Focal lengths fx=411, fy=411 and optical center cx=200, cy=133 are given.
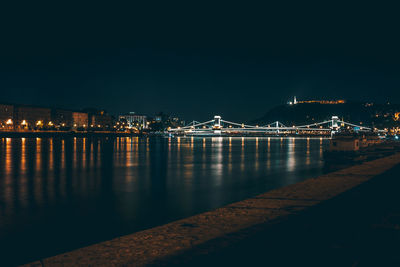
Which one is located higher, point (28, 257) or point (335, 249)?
point (335, 249)

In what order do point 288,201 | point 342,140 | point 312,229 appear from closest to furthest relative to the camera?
point 312,229, point 288,201, point 342,140

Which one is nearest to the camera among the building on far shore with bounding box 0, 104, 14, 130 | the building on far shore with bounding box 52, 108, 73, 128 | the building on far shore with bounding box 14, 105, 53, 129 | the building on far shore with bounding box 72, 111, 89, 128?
the building on far shore with bounding box 0, 104, 14, 130

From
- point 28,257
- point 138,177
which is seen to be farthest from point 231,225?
point 138,177

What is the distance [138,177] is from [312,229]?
52.5 ft

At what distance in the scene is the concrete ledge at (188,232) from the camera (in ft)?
16.6

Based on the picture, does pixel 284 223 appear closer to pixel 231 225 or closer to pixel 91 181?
pixel 231 225

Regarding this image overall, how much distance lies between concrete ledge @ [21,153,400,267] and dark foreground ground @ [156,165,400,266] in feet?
1.05

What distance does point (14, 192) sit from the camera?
1508cm

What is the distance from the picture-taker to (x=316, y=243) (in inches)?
216

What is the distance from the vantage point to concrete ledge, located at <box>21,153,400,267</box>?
5.07 m

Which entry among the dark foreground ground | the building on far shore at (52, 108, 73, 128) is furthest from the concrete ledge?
the building on far shore at (52, 108, 73, 128)

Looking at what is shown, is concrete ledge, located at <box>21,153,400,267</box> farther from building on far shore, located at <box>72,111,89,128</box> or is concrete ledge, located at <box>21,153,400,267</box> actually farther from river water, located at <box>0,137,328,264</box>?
building on far shore, located at <box>72,111,89,128</box>

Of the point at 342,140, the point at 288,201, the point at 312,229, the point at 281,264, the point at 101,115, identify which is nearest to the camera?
the point at 281,264

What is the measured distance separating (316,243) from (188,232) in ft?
6.44
